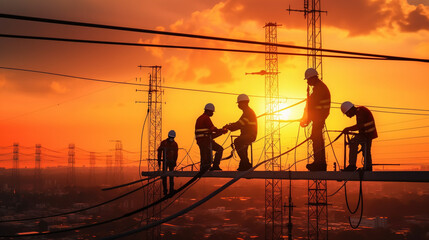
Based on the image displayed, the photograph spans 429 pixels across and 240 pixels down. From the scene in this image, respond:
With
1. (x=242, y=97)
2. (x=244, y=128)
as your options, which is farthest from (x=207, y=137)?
(x=242, y=97)

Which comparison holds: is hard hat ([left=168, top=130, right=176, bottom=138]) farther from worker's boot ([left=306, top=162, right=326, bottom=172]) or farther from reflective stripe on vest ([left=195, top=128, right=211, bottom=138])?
worker's boot ([left=306, top=162, right=326, bottom=172])

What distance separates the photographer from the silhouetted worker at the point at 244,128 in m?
15.7

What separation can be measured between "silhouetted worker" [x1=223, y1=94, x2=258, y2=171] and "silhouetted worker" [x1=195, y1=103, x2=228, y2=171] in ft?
1.94

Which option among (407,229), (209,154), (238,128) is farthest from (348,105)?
(407,229)

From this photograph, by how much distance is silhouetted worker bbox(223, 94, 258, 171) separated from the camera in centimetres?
1570

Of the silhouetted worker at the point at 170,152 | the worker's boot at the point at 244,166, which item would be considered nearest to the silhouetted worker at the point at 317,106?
the worker's boot at the point at 244,166

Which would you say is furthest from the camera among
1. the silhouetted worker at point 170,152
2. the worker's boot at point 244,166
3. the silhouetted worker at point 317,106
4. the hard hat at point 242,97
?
the silhouetted worker at point 170,152

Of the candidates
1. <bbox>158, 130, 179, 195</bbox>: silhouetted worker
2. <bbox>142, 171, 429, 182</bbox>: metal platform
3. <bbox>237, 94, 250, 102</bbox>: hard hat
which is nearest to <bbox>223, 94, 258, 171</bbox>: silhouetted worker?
<bbox>237, 94, 250, 102</bbox>: hard hat

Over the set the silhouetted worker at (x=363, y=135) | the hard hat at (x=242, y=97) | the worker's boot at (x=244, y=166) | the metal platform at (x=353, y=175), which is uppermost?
the hard hat at (x=242, y=97)

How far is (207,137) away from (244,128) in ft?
4.37

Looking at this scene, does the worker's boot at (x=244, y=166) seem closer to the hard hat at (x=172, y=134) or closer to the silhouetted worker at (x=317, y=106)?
the silhouetted worker at (x=317, y=106)

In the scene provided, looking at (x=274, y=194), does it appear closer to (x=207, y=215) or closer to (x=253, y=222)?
(x=253, y=222)

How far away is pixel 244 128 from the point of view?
15789mm

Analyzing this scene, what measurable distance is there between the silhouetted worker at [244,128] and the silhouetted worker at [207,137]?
590mm
